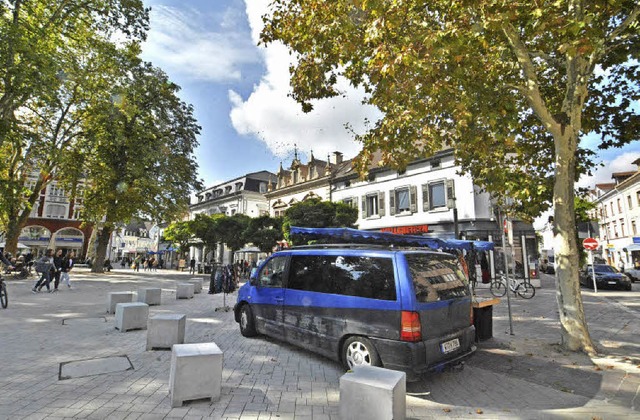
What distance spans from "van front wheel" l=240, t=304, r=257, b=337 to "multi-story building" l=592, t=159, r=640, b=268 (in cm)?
4155

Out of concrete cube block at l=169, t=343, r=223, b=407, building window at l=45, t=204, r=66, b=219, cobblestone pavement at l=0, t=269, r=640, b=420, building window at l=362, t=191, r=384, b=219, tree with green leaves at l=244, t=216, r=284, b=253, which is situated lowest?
cobblestone pavement at l=0, t=269, r=640, b=420

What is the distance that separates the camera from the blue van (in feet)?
14.4

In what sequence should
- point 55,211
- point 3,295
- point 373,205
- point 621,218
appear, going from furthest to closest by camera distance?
point 55,211
point 621,218
point 373,205
point 3,295

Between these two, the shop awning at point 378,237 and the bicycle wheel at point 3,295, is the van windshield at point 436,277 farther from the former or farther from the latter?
the bicycle wheel at point 3,295

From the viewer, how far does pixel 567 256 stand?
6.62 metres

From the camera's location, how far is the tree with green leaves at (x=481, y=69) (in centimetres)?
570

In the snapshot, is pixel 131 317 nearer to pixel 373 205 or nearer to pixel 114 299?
pixel 114 299

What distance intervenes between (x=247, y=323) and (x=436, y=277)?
161 inches

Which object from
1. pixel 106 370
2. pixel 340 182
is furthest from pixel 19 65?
pixel 340 182

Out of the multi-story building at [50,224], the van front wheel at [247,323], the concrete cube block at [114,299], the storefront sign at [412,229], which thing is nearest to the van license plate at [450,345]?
the van front wheel at [247,323]

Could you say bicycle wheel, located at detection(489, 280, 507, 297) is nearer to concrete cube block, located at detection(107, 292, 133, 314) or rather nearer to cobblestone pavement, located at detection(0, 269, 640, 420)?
cobblestone pavement, located at detection(0, 269, 640, 420)

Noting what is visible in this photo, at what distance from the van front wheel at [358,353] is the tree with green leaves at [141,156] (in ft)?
67.2

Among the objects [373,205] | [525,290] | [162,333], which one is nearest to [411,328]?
[162,333]

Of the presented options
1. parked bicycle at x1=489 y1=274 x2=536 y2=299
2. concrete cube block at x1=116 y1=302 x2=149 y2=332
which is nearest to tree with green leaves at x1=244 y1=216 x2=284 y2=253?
parked bicycle at x1=489 y1=274 x2=536 y2=299
